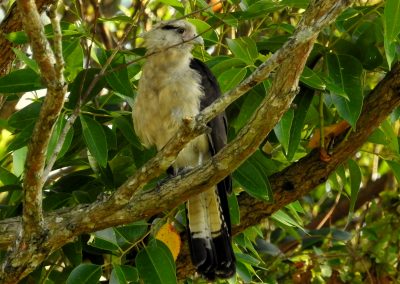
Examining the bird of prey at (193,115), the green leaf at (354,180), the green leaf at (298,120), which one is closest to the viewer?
the green leaf at (298,120)

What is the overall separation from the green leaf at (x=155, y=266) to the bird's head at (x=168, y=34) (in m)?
1.24

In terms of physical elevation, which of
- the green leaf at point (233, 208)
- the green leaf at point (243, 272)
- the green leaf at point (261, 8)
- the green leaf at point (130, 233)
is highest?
the green leaf at point (261, 8)

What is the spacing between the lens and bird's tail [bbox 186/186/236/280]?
14.4 feet

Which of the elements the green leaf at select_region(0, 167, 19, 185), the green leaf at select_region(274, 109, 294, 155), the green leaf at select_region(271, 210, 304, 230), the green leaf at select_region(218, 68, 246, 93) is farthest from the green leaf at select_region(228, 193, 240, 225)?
the green leaf at select_region(0, 167, 19, 185)

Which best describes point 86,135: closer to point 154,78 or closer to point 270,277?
point 154,78

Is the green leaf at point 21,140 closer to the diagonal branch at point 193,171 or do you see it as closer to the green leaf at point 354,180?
the diagonal branch at point 193,171

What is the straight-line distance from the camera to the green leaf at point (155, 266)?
12.9 ft

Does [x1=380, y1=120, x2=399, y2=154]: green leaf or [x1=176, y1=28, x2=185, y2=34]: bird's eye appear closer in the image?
[x1=380, y1=120, x2=399, y2=154]: green leaf

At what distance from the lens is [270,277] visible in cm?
518

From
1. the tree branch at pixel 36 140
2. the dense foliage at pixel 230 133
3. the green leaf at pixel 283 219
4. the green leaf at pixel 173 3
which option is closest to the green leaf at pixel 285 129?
the dense foliage at pixel 230 133

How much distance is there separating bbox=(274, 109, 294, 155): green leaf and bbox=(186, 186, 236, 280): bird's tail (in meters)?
0.48

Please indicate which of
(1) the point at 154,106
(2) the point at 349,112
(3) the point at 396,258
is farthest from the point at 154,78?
(3) the point at 396,258

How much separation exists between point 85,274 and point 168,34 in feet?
5.16

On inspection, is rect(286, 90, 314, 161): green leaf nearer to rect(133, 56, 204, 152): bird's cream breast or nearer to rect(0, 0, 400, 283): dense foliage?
rect(0, 0, 400, 283): dense foliage
